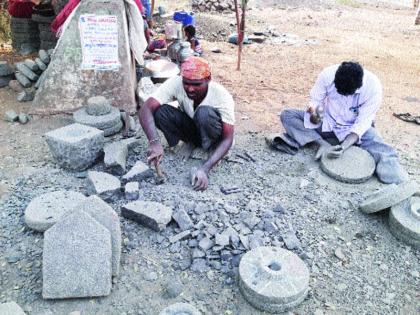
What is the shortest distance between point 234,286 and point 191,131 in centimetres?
Answer: 177

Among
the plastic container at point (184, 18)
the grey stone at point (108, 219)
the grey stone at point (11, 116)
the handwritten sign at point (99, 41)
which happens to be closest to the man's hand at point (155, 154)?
the grey stone at point (108, 219)

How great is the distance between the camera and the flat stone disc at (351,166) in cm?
386

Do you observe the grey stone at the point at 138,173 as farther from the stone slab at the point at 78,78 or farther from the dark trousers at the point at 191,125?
the stone slab at the point at 78,78

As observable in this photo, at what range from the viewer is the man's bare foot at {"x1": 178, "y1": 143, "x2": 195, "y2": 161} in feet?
13.4

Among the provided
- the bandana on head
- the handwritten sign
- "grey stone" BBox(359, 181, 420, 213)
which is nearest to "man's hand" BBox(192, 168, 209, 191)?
the bandana on head

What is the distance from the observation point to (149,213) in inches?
121

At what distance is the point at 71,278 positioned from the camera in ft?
8.31

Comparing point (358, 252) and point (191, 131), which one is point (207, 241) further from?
point (191, 131)

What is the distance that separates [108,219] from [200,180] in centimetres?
96

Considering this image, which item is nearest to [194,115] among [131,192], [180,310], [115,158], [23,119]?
[115,158]

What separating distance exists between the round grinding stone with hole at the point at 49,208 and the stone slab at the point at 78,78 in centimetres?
206

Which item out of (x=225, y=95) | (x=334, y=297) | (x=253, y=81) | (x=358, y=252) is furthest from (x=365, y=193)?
(x=253, y=81)

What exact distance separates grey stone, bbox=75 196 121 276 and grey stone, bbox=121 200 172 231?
11.3 inches

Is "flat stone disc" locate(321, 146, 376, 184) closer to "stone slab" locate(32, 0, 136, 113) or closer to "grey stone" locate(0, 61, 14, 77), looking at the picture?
"stone slab" locate(32, 0, 136, 113)
